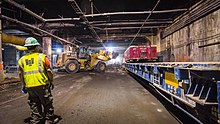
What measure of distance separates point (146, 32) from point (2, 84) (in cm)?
1396

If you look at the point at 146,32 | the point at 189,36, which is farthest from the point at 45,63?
the point at 146,32

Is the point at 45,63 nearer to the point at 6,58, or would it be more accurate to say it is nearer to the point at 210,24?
the point at 210,24

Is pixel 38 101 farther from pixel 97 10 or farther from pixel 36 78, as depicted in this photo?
pixel 97 10

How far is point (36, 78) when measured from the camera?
2.40 m

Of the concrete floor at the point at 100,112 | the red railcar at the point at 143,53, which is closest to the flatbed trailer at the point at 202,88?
the concrete floor at the point at 100,112

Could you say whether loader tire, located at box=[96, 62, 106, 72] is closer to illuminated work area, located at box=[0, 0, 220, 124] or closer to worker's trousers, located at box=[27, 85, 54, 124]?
illuminated work area, located at box=[0, 0, 220, 124]

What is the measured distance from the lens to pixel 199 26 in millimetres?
7262

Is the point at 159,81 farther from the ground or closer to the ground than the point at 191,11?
closer to the ground

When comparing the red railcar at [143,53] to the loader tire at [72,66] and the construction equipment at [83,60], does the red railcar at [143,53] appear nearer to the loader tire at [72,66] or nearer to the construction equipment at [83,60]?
the construction equipment at [83,60]

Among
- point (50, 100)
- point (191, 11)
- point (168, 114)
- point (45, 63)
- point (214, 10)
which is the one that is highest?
point (191, 11)

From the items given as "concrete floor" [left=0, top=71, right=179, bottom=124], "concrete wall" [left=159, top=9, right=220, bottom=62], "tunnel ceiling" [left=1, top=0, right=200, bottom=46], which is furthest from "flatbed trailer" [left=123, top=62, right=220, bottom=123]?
"tunnel ceiling" [left=1, top=0, right=200, bottom=46]

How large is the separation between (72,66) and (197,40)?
32.7 feet

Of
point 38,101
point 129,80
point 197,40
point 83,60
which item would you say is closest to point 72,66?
point 83,60

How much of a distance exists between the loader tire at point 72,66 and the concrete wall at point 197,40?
8225mm
